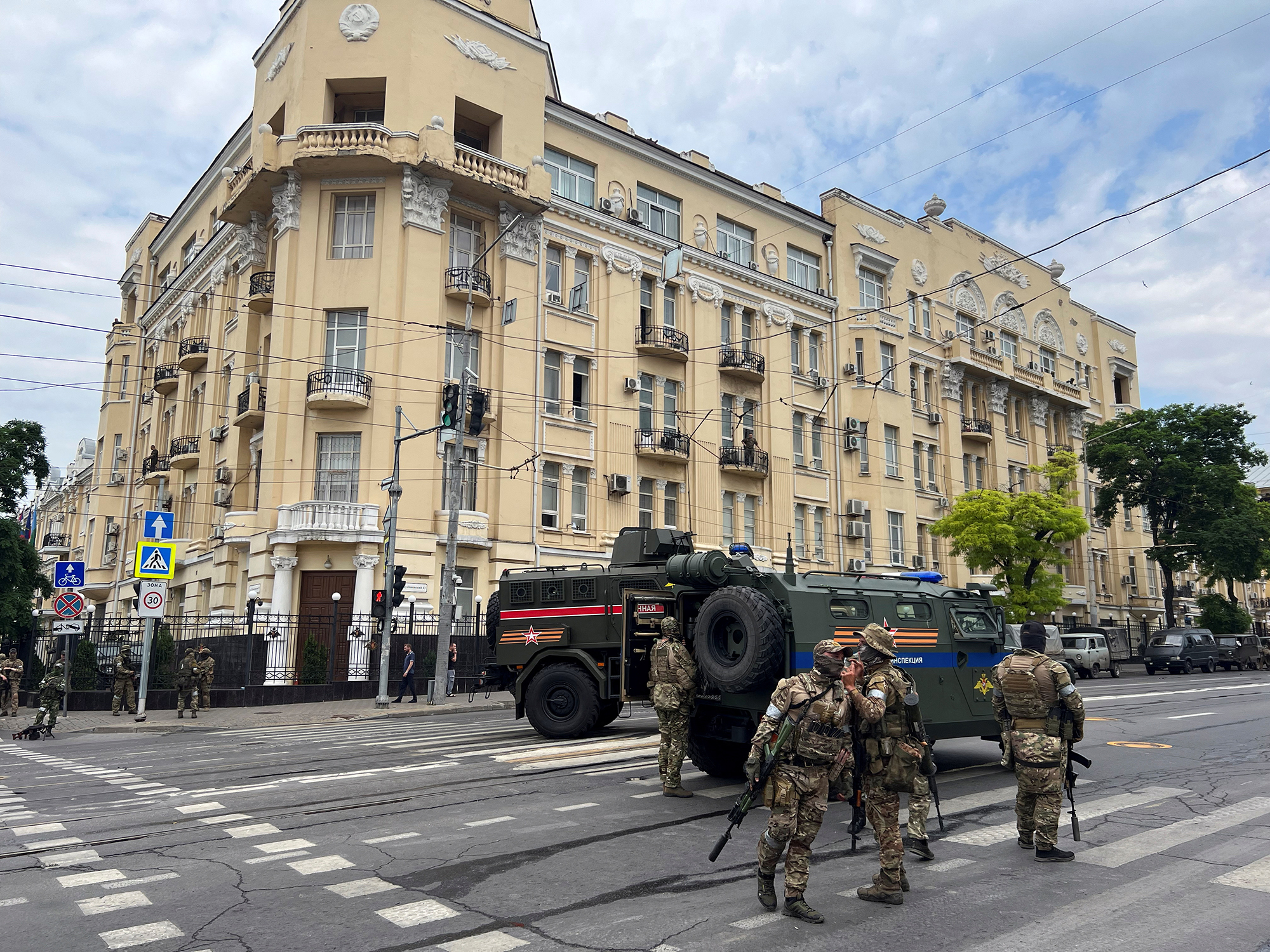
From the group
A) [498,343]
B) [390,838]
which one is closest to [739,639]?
[390,838]

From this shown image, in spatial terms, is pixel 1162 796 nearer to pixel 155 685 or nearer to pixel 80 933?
pixel 80 933

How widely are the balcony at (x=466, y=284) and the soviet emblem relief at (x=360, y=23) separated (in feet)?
26.2

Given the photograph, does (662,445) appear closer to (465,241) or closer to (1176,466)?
(465,241)

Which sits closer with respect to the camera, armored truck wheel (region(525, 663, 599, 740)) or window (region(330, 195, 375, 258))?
armored truck wheel (region(525, 663, 599, 740))

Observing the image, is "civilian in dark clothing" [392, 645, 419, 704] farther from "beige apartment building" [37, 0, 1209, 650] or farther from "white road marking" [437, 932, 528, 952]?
"white road marking" [437, 932, 528, 952]

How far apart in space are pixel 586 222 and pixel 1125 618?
43664 mm

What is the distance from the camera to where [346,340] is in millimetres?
30031

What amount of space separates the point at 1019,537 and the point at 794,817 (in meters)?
35.9

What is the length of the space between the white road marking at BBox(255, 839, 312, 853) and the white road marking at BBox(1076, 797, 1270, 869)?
624 centimetres

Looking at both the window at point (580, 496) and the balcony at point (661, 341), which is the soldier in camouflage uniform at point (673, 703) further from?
the balcony at point (661, 341)

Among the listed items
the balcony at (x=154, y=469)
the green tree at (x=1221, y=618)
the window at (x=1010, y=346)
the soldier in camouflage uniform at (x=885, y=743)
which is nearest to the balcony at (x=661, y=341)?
the balcony at (x=154, y=469)

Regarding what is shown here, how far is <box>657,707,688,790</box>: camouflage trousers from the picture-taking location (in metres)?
9.71

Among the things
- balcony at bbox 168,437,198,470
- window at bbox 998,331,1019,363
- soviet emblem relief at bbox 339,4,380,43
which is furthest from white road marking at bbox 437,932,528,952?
window at bbox 998,331,1019,363

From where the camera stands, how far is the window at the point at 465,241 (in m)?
31.7
